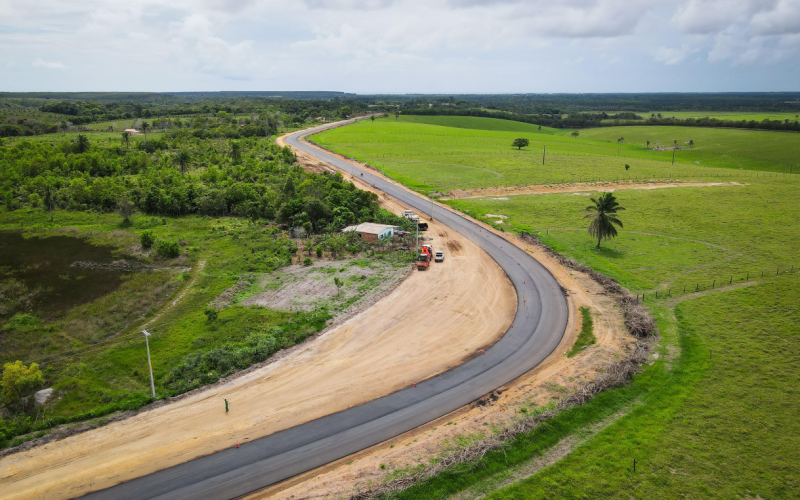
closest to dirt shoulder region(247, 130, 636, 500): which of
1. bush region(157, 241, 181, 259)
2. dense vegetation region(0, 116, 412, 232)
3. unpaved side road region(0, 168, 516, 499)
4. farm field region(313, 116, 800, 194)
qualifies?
unpaved side road region(0, 168, 516, 499)

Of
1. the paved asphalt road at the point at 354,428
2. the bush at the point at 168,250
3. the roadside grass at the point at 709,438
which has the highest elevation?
the bush at the point at 168,250

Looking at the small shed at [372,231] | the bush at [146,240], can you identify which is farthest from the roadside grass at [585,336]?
the bush at [146,240]

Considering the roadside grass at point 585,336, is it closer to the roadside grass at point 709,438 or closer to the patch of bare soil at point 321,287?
the roadside grass at point 709,438

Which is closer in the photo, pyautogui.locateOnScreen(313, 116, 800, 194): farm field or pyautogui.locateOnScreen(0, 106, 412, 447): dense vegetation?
pyautogui.locateOnScreen(0, 106, 412, 447): dense vegetation

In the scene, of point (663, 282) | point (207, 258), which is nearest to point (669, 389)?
point (663, 282)

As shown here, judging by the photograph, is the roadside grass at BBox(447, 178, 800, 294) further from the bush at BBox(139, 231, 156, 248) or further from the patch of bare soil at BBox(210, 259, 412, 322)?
the bush at BBox(139, 231, 156, 248)

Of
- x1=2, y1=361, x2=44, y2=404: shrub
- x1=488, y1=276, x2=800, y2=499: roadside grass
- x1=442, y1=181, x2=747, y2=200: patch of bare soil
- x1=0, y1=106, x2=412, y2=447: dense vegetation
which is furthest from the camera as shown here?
x1=442, y1=181, x2=747, y2=200: patch of bare soil

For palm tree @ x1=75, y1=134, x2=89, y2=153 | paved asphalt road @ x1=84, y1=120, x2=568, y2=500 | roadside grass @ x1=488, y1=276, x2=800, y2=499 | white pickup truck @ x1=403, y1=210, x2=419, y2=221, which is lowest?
paved asphalt road @ x1=84, y1=120, x2=568, y2=500
